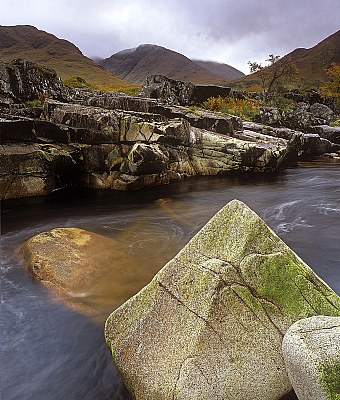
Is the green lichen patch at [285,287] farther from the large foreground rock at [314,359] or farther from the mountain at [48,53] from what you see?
the mountain at [48,53]

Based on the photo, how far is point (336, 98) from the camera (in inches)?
2314

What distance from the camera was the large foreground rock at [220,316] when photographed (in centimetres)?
470

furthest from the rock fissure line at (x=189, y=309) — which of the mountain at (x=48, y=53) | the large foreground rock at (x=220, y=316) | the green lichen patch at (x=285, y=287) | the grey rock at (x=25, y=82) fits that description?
the mountain at (x=48, y=53)

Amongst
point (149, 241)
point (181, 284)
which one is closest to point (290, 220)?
point (149, 241)

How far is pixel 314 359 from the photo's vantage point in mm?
3742

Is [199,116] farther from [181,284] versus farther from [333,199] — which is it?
[181,284]

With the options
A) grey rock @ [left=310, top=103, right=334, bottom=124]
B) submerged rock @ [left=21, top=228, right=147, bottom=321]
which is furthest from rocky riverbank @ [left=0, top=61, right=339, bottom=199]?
grey rock @ [left=310, top=103, right=334, bottom=124]

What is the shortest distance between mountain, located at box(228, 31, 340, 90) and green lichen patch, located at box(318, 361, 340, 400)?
9562cm

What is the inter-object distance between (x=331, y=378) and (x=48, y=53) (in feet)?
480

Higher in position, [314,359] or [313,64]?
[313,64]

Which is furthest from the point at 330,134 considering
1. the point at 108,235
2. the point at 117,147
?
the point at 108,235

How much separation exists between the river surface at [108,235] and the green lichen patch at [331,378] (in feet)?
11.3

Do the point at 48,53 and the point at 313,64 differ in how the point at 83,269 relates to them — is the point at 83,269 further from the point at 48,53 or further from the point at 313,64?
the point at 48,53

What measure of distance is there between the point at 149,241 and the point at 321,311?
7.33 metres
